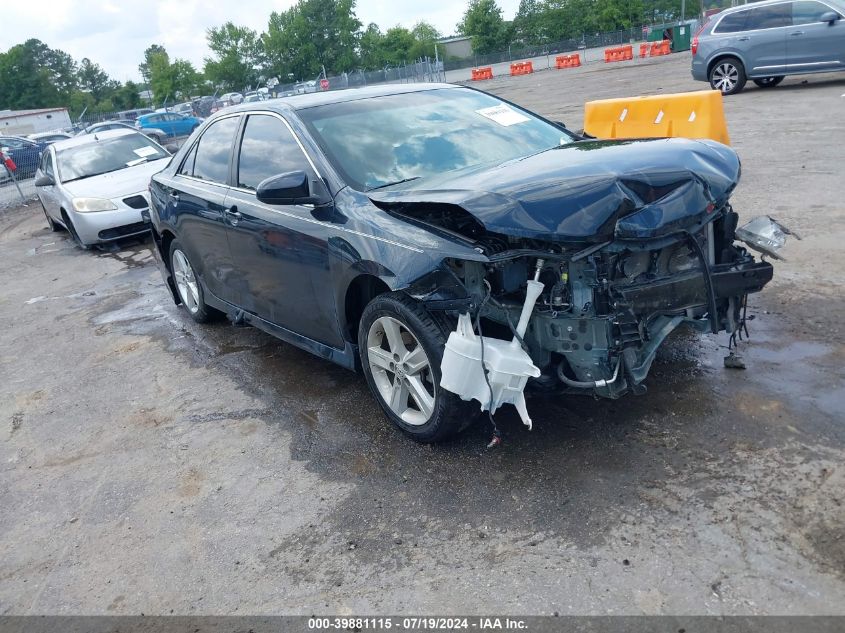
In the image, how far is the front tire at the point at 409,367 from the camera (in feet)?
11.4

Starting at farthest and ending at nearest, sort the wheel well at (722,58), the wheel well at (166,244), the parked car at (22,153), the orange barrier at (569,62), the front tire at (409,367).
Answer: the orange barrier at (569,62) < the parked car at (22,153) < the wheel well at (722,58) < the wheel well at (166,244) < the front tire at (409,367)

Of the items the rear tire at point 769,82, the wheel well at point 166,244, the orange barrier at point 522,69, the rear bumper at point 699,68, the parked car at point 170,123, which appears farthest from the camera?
the orange barrier at point 522,69

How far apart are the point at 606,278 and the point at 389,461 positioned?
4.87 feet

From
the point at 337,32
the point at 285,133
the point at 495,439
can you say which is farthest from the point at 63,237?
the point at 337,32

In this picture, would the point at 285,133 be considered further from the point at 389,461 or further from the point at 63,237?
the point at 63,237

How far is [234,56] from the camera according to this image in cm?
9919

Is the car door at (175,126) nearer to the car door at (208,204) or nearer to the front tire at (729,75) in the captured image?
the front tire at (729,75)

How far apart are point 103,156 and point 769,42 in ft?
42.7

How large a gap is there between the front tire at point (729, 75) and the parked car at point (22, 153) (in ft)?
64.2

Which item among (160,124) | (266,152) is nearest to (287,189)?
(266,152)

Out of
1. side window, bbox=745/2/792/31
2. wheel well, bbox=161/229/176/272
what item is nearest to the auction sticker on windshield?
wheel well, bbox=161/229/176/272

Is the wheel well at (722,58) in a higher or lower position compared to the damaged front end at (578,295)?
lower

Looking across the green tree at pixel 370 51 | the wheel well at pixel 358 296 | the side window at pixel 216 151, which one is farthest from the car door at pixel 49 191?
the green tree at pixel 370 51

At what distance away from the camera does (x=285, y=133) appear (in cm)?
447
